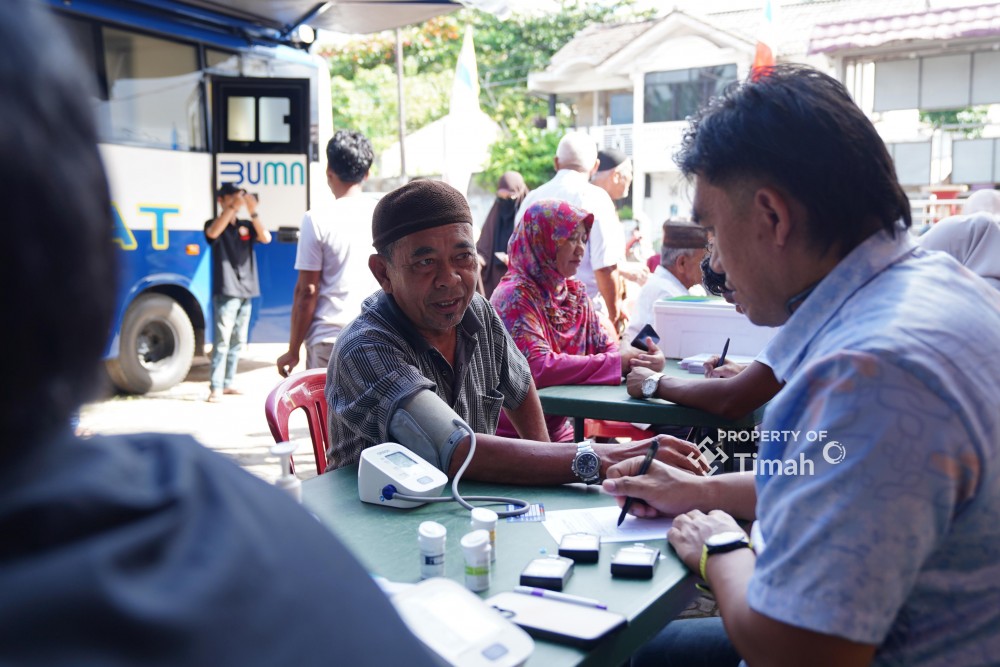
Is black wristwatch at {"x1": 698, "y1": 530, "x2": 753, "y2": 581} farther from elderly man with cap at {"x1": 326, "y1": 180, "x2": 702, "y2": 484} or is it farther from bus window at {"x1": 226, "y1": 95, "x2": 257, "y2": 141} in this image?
bus window at {"x1": 226, "y1": 95, "x2": 257, "y2": 141}

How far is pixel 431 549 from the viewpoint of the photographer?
5.41 feet

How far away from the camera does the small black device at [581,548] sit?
68.6 inches

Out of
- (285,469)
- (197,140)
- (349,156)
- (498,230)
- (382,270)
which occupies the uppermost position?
(197,140)

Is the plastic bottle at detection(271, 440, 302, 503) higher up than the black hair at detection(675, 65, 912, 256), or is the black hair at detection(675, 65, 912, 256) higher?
the black hair at detection(675, 65, 912, 256)

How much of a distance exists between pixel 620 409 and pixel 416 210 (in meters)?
1.24

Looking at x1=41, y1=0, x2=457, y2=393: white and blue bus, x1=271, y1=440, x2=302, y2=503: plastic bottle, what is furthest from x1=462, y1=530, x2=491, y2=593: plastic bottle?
x1=41, y1=0, x2=457, y2=393: white and blue bus

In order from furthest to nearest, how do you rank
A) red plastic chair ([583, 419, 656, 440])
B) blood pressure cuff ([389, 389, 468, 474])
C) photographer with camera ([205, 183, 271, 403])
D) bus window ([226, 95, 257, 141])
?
1. bus window ([226, 95, 257, 141])
2. photographer with camera ([205, 183, 271, 403])
3. red plastic chair ([583, 419, 656, 440])
4. blood pressure cuff ([389, 389, 468, 474])

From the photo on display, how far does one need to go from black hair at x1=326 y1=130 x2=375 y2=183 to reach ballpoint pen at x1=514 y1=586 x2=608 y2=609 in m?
3.53

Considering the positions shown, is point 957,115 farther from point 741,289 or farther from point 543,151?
point 741,289

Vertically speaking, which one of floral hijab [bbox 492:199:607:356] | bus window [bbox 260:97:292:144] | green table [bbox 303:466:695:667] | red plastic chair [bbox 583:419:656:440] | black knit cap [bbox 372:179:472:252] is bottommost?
red plastic chair [bbox 583:419:656:440]

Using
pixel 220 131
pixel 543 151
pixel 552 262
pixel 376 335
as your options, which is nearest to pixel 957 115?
pixel 543 151

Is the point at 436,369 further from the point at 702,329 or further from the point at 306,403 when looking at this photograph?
the point at 702,329

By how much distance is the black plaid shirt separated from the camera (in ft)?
7.63

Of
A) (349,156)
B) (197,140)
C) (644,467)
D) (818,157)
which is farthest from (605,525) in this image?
(197,140)
